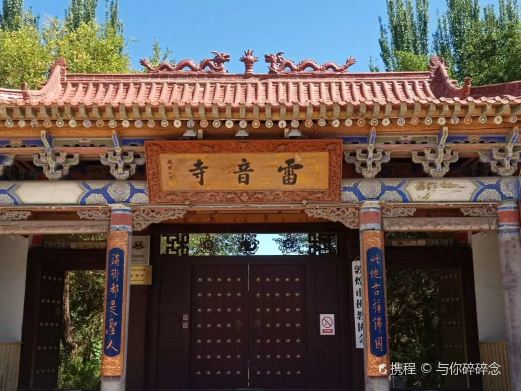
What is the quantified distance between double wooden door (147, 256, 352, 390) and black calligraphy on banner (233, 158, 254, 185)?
246 centimetres

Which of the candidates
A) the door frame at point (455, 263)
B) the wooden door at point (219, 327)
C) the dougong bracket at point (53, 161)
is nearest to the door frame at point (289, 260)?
the wooden door at point (219, 327)

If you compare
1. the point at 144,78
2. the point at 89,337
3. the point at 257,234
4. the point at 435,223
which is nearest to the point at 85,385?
the point at 89,337

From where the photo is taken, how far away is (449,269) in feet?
30.5

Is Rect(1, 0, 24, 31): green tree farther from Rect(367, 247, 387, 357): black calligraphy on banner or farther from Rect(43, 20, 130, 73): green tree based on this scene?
Rect(367, 247, 387, 357): black calligraphy on banner

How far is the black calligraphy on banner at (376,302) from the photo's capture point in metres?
6.73

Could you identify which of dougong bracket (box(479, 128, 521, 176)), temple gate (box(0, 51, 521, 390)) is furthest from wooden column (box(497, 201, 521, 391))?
dougong bracket (box(479, 128, 521, 176))

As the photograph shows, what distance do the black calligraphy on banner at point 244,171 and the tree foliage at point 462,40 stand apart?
37.6ft

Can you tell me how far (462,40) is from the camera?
66.2ft

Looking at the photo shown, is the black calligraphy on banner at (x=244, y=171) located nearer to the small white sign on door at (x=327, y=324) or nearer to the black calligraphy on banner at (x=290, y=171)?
the black calligraphy on banner at (x=290, y=171)

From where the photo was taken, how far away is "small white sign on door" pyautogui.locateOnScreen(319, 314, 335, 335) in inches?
354

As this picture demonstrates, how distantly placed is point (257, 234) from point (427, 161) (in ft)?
10.6

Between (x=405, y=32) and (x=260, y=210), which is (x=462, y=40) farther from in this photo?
(x=260, y=210)

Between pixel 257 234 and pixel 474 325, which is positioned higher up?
pixel 257 234

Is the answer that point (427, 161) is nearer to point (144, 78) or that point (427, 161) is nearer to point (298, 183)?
point (298, 183)
